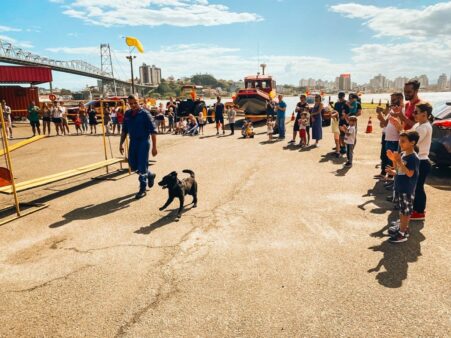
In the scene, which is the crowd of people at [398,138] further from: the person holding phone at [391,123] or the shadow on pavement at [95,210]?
the shadow on pavement at [95,210]

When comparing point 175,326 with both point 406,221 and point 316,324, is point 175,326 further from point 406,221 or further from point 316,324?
point 406,221

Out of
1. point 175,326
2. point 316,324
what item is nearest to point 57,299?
point 175,326

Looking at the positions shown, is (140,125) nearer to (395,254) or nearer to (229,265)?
(229,265)

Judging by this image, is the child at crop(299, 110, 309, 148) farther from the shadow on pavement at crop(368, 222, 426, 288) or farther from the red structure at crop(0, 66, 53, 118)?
the red structure at crop(0, 66, 53, 118)

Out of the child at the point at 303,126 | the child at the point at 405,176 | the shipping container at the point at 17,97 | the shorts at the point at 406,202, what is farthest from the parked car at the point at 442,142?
the shipping container at the point at 17,97

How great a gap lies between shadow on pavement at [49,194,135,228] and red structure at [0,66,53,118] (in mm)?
25323

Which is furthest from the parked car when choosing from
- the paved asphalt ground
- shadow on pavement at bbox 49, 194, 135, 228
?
shadow on pavement at bbox 49, 194, 135, 228

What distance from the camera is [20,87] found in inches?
1141

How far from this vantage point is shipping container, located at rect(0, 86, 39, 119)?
91.7ft

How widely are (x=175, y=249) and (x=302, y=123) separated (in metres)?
8.94

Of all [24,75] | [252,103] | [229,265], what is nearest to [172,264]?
[229,265]

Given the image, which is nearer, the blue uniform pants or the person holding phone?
the person holding phone

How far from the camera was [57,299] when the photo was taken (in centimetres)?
337

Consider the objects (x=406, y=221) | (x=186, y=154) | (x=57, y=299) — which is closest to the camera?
(x=57, y=299)
